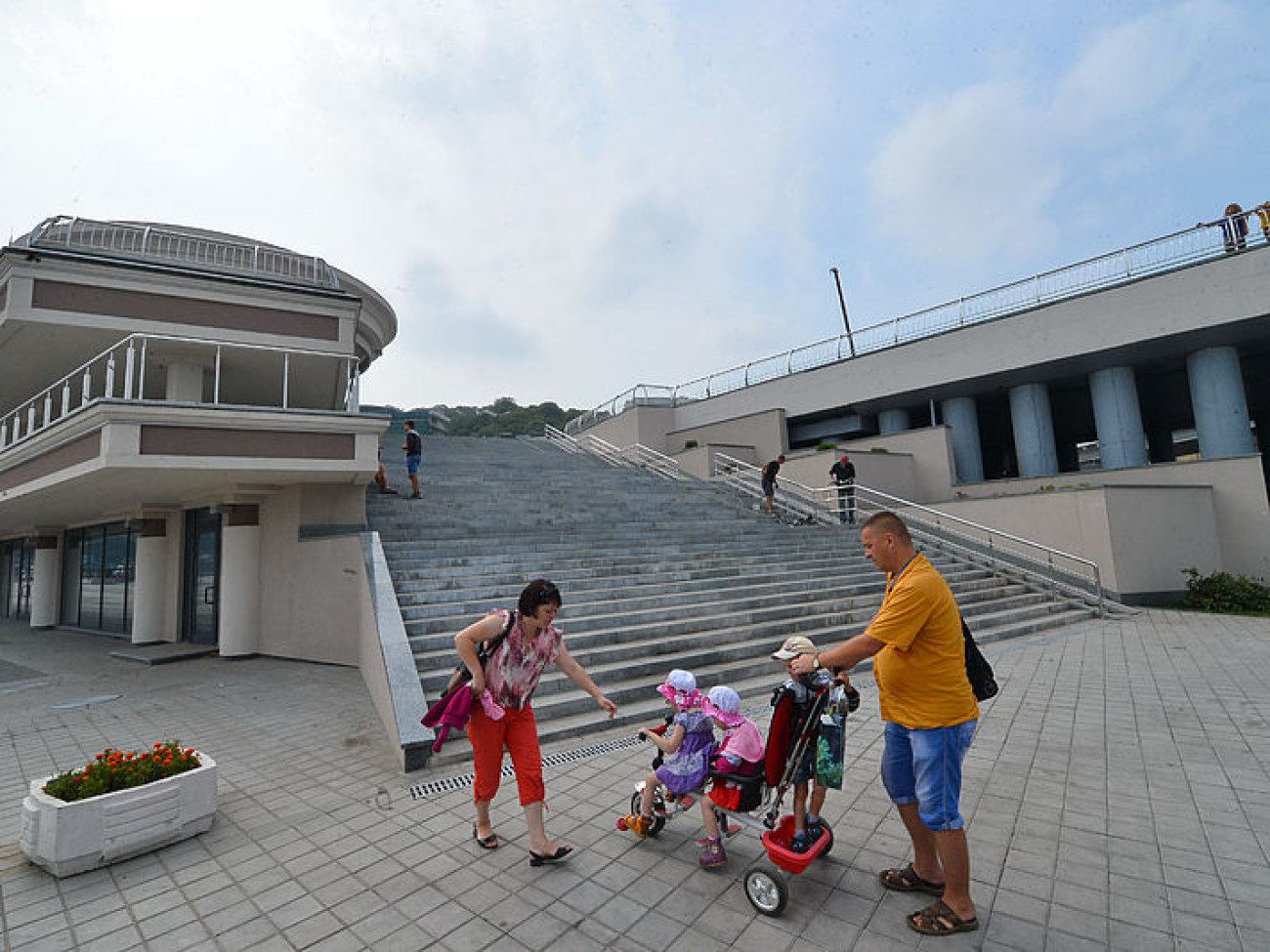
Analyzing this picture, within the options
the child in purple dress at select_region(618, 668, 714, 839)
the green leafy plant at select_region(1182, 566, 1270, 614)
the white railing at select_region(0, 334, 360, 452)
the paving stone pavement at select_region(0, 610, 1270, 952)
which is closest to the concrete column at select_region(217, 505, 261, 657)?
the white railing at select_region(0, 334, 360, 452)

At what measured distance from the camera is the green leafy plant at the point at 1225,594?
1173 cm

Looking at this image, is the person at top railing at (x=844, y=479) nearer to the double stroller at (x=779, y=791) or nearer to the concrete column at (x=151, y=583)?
the double stroller at (x=779, y=791)

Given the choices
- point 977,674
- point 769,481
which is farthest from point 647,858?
point 769,481

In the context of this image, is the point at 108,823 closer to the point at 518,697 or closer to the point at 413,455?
the point at 518,697

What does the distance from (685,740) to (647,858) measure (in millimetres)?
783

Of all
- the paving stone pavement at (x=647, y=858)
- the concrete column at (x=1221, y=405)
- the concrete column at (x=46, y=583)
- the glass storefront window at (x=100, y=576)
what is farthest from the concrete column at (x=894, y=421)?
the concrete column at (x=46, y=583)

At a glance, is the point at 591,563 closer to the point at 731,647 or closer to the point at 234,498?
the point at 731,647

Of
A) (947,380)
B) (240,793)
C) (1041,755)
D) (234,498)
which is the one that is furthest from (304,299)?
(947,380)

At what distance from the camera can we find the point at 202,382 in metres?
11.4

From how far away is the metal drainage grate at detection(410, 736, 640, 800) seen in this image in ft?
14.4

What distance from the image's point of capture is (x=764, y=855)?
3383 mm

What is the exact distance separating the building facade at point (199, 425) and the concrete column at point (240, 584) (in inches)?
1.0

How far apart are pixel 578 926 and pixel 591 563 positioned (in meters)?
6.89

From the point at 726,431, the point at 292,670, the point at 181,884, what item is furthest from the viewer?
the point at 726,431
